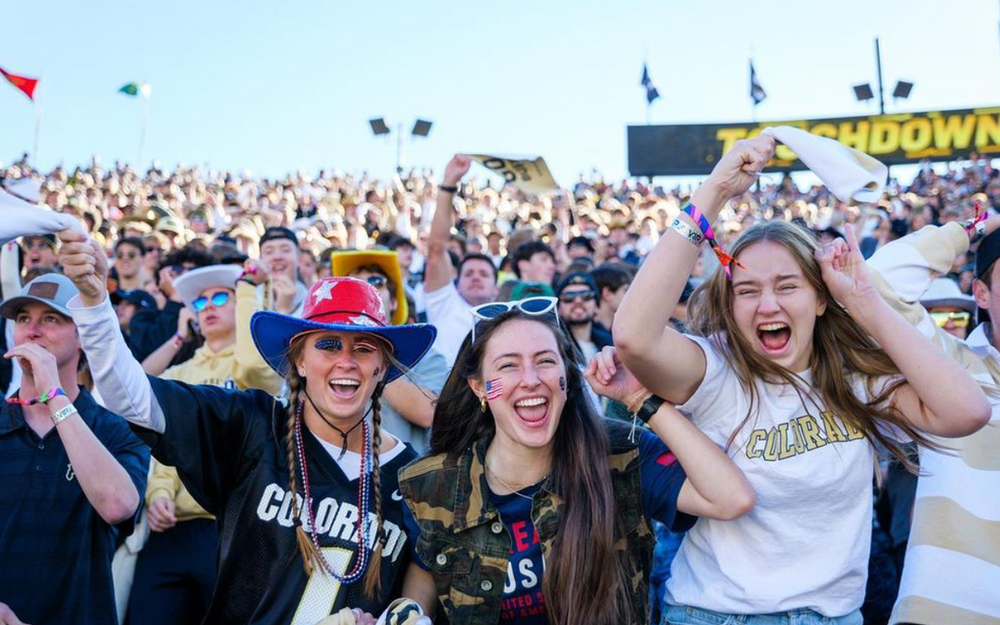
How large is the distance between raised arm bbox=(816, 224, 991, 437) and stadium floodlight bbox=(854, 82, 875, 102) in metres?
30.7

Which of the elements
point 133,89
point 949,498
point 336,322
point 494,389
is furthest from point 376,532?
point 133,89

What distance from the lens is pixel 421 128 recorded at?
59.7 ft

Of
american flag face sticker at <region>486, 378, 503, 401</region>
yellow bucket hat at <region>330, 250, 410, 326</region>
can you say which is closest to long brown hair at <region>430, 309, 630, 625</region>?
american flag face sticker at <region>486, 378, 503, 401</region>

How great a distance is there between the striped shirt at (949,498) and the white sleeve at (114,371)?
8.45 ft

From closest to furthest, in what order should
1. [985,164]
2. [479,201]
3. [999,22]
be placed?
1. [479,201]
2. [985,164]
3. [999,22]

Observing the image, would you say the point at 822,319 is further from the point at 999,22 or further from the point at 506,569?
the point at 999,22

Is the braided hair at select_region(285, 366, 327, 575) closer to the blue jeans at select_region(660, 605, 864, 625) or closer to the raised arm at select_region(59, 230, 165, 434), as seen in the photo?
the raised arm at select_region(59, 230, 165, 434)

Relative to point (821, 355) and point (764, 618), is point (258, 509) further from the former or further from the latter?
point (821, 355)

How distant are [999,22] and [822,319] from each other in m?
30.2

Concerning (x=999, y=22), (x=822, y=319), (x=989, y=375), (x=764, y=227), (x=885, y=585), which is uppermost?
(x=999, y=22)

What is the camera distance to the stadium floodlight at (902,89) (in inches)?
1168

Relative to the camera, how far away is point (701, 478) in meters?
2.69

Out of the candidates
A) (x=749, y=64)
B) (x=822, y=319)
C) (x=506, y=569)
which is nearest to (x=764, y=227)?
(x=822, y=319)

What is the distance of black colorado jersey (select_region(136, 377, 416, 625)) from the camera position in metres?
2.89
